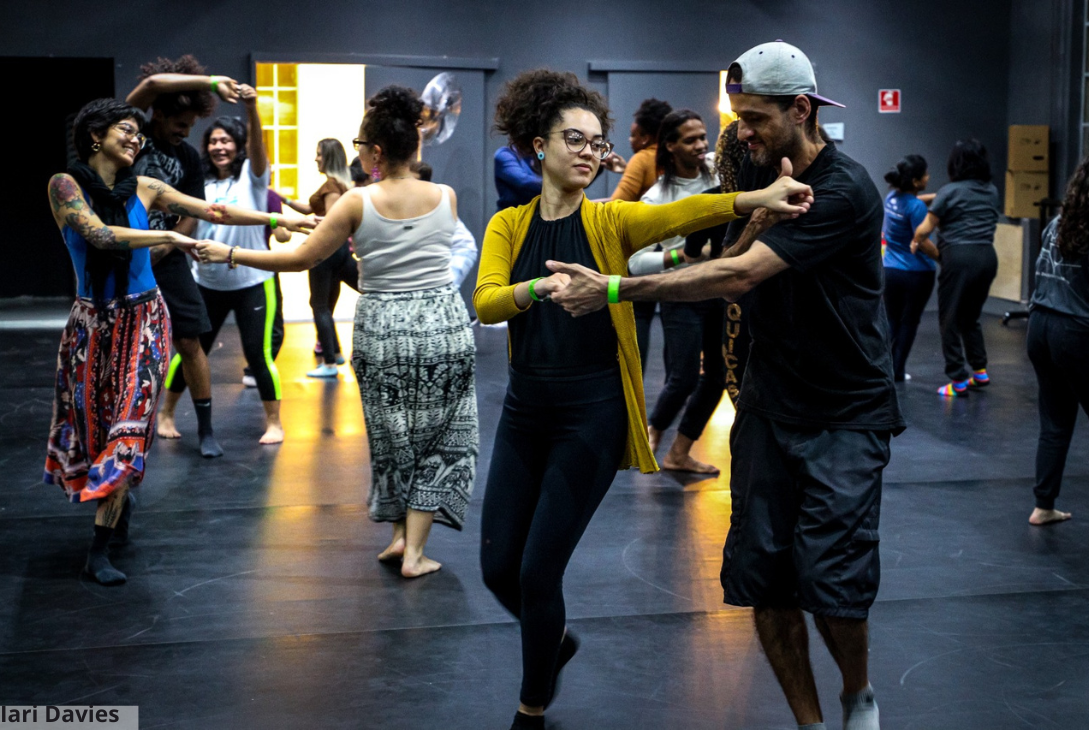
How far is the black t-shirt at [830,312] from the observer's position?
255cm

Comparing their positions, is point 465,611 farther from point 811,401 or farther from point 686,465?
point 686,465

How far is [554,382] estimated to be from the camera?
9.34 feet

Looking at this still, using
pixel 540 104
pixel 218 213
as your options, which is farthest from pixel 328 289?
pixel 540 104

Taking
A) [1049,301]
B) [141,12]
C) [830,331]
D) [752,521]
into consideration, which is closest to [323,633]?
[752,521]

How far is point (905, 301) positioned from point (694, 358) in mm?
3167

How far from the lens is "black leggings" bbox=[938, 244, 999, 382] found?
7.85m

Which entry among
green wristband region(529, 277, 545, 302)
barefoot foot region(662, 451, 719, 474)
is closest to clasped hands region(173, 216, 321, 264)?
green wristband region(529, 277, 545, 302)

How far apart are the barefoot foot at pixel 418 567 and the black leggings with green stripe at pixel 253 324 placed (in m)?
2.35

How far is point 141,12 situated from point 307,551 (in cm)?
820

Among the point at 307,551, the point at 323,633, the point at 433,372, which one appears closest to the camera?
the point at 323,633

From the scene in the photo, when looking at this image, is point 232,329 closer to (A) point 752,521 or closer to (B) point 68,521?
(B) point 68,521

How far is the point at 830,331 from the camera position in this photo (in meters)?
2.64

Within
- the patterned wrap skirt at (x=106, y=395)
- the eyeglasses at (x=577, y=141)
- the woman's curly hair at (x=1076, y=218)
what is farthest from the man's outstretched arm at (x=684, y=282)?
the woman's curly hair at (x=1076, y=218)

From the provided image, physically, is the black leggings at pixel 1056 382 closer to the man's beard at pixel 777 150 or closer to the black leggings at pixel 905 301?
the man's beard at pixel 777 150
